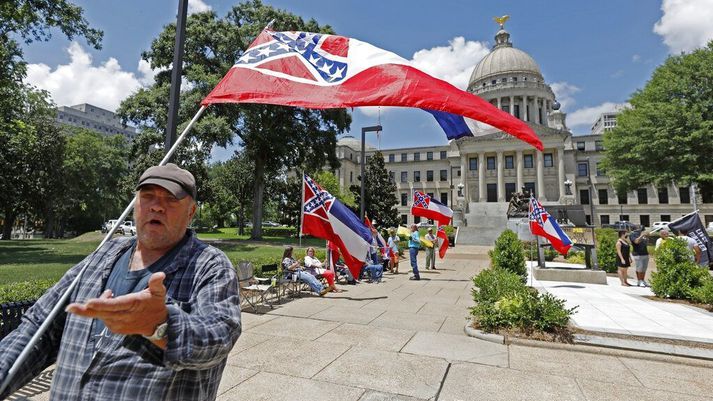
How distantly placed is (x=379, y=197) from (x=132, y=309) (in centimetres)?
4222

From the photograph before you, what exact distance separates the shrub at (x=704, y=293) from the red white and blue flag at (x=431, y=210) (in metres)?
7.56

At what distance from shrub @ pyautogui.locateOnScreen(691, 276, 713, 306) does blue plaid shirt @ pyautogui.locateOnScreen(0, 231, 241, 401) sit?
1116cm

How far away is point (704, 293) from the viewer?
8688mm

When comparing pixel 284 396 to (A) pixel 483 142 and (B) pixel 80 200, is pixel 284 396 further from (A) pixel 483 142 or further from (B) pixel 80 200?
(A) pixel 483 142

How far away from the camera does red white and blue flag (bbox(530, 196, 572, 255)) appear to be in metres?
12.0

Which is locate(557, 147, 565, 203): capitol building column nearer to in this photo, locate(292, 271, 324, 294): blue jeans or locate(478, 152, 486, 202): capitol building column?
locate(478, 152, 486, 202): capitol building column

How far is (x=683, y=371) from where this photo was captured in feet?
16.2

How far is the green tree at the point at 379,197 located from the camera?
42.6 m

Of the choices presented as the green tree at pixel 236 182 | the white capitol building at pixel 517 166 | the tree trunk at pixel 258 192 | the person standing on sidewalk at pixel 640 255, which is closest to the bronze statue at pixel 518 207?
the white capitol building at pixel 517 166

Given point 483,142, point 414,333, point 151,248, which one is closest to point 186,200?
point 151,248

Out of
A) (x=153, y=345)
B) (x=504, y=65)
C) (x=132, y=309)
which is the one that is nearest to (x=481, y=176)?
(x=504, y=65)

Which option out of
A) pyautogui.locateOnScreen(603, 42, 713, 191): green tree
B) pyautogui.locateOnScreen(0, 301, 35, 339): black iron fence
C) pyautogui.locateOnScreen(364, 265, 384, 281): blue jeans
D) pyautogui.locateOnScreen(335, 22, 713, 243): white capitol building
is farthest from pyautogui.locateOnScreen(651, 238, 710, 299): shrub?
pyautogui.locateOnScreen(335, 22, 713, 243): white capitol building

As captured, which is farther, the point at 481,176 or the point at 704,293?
the point at 481,176

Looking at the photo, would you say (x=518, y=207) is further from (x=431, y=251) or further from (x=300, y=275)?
(x=300, y=275)
